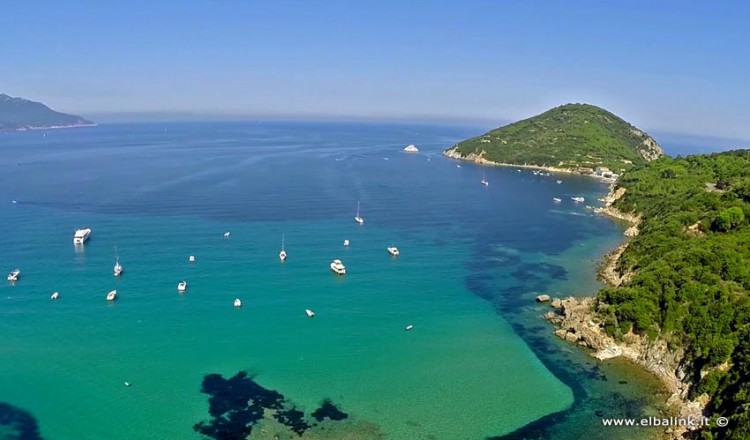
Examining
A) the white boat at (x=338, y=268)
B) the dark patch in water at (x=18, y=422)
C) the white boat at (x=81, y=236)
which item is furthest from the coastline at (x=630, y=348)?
the white boat at (x=81, y=236)

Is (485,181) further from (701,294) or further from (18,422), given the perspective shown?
(18,422)

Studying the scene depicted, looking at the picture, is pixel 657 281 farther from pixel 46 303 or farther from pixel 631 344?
pixel 46 303

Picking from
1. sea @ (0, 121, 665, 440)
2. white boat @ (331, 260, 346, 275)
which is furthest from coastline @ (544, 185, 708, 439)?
white boat @ (331, 260, 346, 275)

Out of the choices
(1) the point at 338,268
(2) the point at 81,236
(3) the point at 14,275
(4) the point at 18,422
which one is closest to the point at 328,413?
(4) the point at 18,422

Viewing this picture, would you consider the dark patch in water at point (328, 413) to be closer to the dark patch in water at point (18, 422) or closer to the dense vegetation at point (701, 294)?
the dark patch in water at point (18, 422)

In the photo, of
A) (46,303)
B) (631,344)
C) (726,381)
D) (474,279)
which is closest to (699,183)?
(474,279)
